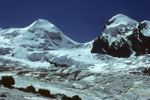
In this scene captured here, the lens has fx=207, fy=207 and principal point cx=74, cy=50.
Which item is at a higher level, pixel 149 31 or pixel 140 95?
pixel 149 31

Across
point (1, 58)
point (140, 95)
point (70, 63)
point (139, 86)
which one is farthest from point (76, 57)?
point (140, 95)

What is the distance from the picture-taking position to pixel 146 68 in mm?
120875

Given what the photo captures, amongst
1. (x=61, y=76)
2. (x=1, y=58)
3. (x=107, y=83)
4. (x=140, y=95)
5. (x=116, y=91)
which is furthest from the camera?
(x=1, y=58)

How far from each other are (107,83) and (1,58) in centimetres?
12660

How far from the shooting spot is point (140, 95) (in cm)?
7375

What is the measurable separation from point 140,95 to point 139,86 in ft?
45.3

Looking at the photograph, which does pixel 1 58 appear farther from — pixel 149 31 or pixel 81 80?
pixel 149 31

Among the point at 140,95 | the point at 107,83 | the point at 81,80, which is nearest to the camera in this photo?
the point at 140,95

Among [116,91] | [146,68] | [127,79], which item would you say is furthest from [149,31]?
[116,91]

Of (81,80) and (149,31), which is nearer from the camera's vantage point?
(81,80)

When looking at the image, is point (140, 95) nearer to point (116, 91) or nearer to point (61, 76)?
point (116, 91)

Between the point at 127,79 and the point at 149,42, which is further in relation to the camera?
the point at 149,42

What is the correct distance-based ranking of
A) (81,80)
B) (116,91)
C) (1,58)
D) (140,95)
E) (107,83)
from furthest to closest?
(1,58), (81,80), (107,83), (116,91), (140,95)

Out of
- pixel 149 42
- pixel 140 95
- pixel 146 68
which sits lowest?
pixel 140 95
